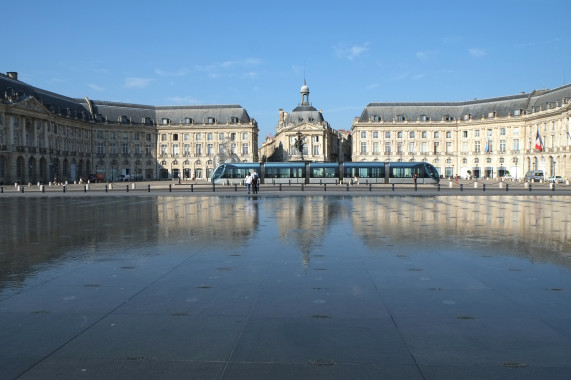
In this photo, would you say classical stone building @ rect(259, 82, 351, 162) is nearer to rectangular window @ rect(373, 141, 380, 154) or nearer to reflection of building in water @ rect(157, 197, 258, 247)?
rectangular window @ rect(373, 141, 380, 154)

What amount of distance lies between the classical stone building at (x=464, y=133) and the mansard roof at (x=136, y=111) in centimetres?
3108

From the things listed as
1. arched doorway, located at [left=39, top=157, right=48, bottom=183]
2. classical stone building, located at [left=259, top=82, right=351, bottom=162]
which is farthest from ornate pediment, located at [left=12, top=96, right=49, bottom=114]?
classical stone building, located at [left=259, top=82, right=351, bottom=162]

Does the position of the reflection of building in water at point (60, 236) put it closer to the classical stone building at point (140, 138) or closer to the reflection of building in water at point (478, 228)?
the reflection of building in water at point (478, 228)

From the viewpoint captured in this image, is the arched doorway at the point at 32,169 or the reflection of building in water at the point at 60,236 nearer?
the reflection of building in water at the point at 60,236

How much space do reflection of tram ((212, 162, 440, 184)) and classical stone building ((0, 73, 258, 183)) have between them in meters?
25.8

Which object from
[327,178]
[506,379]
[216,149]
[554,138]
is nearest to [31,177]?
[216,149]

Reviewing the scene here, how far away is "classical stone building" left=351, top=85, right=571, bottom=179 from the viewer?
91125 mm

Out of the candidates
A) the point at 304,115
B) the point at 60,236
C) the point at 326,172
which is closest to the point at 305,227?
the point at 60,236

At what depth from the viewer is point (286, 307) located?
22.1 feet

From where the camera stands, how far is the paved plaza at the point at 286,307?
16.0 ft

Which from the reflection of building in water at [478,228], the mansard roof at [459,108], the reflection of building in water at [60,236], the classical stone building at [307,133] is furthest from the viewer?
the classical stone building at [307,133]

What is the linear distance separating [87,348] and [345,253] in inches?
269

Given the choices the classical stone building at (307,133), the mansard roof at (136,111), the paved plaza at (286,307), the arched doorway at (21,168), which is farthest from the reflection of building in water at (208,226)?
the classical stone building at (307,133)

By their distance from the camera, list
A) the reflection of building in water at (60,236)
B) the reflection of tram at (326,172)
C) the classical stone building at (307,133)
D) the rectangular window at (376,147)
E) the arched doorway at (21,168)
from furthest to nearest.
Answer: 1. the classical stone building at (307,133)
2. the rectangular window at (376,147)
3. the arched doorway at (21,168)
4. the reflection of tram at (326,172)
5. the reflection of building in water at (60,236)
